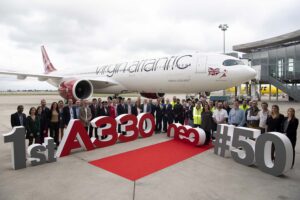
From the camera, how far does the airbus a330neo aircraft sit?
10.7m

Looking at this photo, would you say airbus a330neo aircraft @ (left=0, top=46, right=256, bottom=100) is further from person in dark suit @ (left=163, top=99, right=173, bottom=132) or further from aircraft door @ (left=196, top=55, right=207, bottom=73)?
person in dark suit @ (left=163, top=99, right=173, bottom=132)

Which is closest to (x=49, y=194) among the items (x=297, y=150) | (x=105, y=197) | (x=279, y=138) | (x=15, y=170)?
(x=105, y=197)

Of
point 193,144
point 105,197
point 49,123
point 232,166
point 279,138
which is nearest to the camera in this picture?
point 105,197

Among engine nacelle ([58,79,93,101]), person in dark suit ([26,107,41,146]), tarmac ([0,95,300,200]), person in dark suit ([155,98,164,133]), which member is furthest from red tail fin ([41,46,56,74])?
tarmac ([0,95,300,200])

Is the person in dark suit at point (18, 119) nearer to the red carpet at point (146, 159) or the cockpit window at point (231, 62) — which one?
the red carpet at point (146, 159)

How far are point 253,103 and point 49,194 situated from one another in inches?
199

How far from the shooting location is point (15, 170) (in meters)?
4.36

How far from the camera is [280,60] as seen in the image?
25.4m

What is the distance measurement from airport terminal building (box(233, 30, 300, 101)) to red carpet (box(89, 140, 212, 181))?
Result: 19.0m

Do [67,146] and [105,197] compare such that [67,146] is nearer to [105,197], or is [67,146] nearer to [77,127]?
[77,127]

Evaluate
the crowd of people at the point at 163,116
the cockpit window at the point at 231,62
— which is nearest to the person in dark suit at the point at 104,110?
the crowd of people at the point at 163,116

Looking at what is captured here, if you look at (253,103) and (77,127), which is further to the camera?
(253,103)

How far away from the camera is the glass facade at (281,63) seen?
23625 mm

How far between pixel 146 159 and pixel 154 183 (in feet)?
4.47
